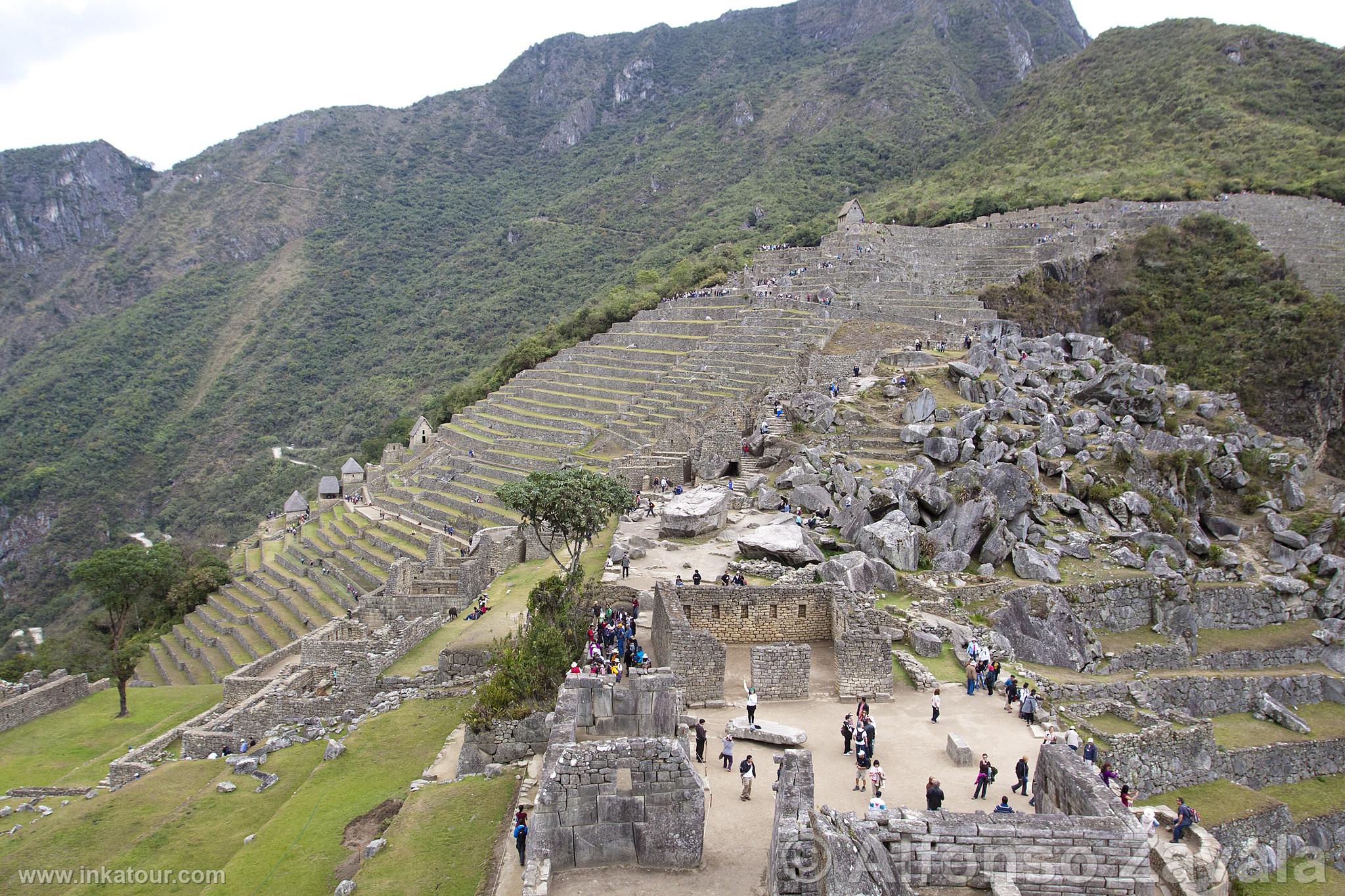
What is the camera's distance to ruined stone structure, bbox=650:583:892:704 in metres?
11.7

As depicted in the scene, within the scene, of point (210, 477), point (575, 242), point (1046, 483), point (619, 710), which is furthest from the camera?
point (575, 242)

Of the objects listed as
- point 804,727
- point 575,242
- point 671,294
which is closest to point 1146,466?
point 804,727

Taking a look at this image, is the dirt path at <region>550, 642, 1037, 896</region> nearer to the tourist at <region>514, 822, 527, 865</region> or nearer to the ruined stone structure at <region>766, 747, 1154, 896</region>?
the ruined stone structure at <region>766, 747, 1154, 896</region>

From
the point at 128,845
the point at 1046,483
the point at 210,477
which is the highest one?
the point at 1046,483

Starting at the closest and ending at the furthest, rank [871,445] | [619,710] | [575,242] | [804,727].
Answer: [619,710] → [804,727] → [871,445] → [575,242]

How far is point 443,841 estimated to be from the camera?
34.1 ft

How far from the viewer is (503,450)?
3656 cm

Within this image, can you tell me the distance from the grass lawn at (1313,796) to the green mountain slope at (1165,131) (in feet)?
134

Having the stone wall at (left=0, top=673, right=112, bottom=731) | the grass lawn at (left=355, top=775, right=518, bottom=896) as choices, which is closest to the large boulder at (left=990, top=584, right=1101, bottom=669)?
the grass lawn at (left=355, top=775, right=518, bottom=896)

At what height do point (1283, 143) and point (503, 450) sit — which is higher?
point (1283, 143)

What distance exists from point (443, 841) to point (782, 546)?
8.65 metres

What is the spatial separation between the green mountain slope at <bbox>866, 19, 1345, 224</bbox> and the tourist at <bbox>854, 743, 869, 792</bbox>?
163 feet

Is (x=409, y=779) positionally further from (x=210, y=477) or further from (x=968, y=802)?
(x=210, y=477)

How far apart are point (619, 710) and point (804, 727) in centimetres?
314
